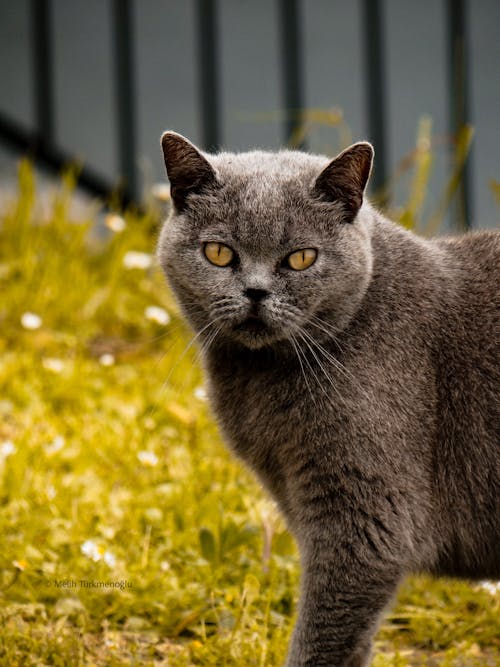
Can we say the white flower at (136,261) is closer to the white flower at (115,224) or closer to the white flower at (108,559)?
the white flower at (115,224)

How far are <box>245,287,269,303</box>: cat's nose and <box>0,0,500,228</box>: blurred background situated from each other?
3283 mm

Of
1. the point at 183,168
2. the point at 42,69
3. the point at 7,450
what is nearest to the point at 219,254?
the point at 183,168

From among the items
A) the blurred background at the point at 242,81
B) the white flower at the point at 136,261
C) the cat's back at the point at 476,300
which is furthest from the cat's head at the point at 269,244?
the blurred background at the point at 242,81

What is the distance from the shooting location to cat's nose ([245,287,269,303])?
1789mm

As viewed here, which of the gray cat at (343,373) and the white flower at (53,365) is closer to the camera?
the gray cat at (343,373)

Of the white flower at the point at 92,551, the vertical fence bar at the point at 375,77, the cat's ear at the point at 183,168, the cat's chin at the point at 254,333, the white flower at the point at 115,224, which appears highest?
the vertical fence bar at the point at 375,77

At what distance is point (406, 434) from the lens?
181 centimetres

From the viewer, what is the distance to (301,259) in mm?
1852

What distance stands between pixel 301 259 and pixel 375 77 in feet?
11.8

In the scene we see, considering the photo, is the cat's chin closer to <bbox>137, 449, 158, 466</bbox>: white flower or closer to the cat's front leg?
the cat's front leg

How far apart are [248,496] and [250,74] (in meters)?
3.34

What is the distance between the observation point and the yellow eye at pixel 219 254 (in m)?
1.86

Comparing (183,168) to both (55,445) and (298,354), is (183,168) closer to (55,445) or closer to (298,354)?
(298,354)

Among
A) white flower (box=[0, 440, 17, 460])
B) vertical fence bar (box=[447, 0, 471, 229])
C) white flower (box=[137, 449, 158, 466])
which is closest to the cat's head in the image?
white flower (box=[137, 449, 158, 466])
